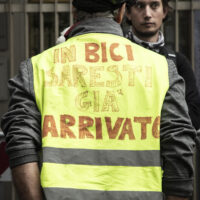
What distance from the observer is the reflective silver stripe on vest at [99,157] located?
2.21m

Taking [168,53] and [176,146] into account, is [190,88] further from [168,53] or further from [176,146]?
[176,146]

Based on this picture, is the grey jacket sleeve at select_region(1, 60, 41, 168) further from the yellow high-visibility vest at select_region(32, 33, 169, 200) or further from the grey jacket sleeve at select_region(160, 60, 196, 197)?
the grey jacket sleeve at select_region(160, 60, 196, 197)

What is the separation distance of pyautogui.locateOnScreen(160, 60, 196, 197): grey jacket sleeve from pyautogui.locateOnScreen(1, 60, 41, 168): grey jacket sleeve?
0.52m

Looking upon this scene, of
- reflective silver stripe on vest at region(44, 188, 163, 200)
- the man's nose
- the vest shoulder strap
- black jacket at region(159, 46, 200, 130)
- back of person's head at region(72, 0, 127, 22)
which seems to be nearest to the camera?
reflective silver stripe on vest at region(44, 188, 163, 200)

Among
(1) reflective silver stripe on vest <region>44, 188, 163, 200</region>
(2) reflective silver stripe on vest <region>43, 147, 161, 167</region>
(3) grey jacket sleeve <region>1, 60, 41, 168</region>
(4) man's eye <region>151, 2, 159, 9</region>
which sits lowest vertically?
(1) reflective silver stripe on vest <region>44, 188, 163, 200</region>

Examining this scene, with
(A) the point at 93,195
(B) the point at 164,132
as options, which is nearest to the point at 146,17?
(B) the point at 164,132

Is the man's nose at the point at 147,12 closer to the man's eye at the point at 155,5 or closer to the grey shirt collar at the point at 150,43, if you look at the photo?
the man's eye at the point at 155,5

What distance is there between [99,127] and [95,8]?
519mm

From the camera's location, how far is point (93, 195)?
2.18 meters

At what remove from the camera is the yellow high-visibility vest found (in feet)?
7.22

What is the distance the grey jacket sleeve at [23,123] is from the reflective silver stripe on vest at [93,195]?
0.16 metres

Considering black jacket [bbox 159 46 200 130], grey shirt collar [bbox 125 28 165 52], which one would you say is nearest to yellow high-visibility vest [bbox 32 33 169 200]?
black jacket [bbox 159 46 200 130]

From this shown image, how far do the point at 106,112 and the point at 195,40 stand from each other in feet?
11.4

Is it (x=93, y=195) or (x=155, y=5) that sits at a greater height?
(x=155, y=5)
